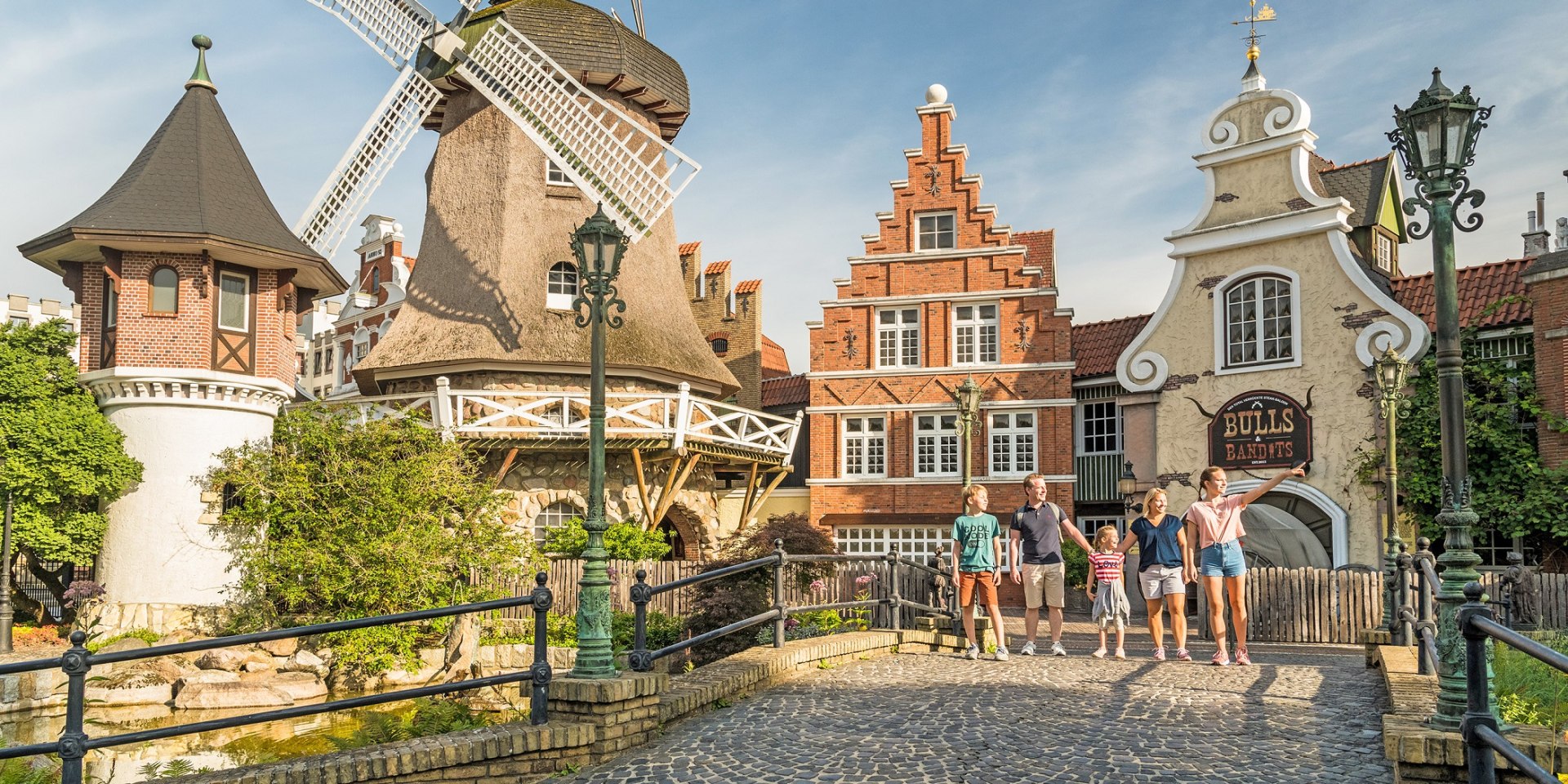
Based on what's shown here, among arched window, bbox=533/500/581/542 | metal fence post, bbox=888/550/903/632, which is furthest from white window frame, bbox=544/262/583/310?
metal fence post, bbox=888/550/903/632

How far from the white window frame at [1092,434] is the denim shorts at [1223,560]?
50.7 feet

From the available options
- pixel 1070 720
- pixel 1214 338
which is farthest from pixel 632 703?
pixel 1214 338

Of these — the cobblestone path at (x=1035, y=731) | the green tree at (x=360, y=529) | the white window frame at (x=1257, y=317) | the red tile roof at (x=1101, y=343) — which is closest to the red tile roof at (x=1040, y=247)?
the red tile roof at (x=1101, y=343)

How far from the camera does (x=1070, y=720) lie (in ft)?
25.8

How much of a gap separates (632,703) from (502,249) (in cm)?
1797

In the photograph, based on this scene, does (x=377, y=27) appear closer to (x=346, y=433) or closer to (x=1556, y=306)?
(x=346, y=433)

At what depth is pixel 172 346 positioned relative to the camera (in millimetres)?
19531

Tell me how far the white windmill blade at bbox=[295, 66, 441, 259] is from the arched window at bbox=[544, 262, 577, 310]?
4743mm

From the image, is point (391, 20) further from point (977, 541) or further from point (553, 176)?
point (977, 541)

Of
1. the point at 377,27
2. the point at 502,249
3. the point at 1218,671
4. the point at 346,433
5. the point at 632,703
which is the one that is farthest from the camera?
the point at 377,27

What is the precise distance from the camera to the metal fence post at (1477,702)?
439 cm

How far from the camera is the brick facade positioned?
3381 cm

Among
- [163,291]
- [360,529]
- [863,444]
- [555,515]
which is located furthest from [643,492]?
[163,291]

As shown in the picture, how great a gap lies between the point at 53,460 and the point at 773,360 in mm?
22565
